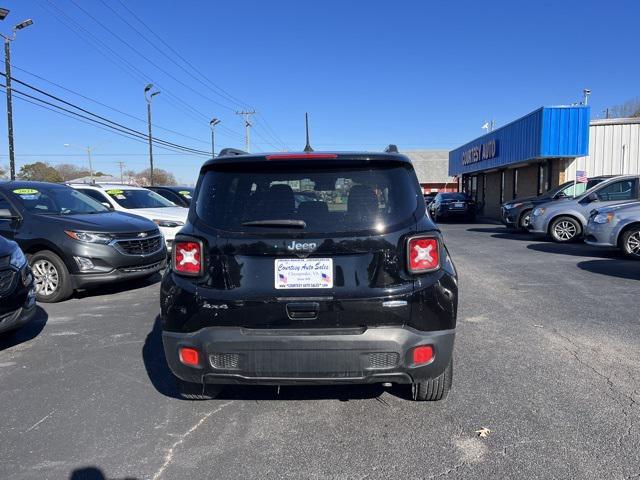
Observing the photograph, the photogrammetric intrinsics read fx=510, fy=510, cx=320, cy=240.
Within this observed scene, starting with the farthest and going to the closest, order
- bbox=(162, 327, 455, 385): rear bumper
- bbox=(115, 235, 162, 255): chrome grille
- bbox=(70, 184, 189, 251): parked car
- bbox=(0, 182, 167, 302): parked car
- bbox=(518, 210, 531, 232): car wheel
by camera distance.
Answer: bbox=(518, 210, 531, 232): car wheel, bbox=(70, 184, 189, 251): parked car, bbox=(115, 235, 162, 255): chrome grille, bbox=(0, 182, 167, 302): parked car, bbox=(162, 327, 455, 385): rear bumper

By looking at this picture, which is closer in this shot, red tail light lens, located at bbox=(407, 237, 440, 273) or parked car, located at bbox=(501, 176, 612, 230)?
red tail light lens, located at bbox=(407, 237, 440, 273)

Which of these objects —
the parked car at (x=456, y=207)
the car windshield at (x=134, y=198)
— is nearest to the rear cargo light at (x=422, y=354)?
the car windshield at (x=134, y=198)

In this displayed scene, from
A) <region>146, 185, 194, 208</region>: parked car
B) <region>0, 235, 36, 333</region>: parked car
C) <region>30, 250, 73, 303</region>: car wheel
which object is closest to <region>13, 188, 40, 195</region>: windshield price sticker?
<region>30, 250, 73, 303</region>: car wheel

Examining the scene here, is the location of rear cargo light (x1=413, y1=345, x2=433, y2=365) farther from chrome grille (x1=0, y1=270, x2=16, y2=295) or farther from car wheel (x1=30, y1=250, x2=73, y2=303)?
car wheel (x1=30, y1=250, x2=73, y2=303)

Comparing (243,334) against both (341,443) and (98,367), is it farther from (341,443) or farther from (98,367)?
(98,367)

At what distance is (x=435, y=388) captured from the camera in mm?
3611

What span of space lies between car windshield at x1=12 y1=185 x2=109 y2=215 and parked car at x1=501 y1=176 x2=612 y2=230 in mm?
12209

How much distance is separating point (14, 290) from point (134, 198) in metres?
7.02

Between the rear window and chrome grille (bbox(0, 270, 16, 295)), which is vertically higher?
the rear window

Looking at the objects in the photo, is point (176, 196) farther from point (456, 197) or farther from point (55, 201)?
point (456, 197)

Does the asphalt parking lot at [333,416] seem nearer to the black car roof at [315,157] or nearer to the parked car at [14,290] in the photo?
the parked car at [14,290]

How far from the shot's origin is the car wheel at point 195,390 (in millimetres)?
3692

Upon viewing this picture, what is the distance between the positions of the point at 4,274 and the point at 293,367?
10.9 feet

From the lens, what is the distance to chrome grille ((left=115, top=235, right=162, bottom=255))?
24.5ft
